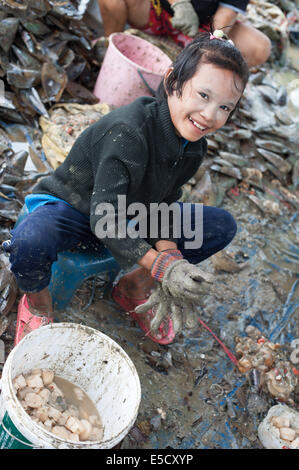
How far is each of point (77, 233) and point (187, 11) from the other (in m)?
2.15

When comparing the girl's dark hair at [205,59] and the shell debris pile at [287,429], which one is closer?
the girl's dark hair at [205,59]

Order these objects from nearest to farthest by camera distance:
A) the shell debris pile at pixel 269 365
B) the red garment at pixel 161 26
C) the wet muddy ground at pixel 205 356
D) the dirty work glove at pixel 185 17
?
the wet muddy ground at pixel 205 356 → the shell debris pile at pixel 269 365 → the dirty work glove at pixel 185 17 → the red garment at pixel 161 26

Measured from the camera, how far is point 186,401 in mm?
1823

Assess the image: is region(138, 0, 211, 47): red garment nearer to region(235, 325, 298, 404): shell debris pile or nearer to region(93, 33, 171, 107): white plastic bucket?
region(93, 33, 171, 107): white plastic bucket

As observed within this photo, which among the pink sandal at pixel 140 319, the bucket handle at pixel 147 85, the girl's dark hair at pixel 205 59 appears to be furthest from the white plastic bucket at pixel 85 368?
the bucket handle at pixel 147 85

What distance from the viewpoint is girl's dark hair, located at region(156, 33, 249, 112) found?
58.5 inches

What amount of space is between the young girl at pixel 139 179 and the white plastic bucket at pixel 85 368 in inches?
6.4

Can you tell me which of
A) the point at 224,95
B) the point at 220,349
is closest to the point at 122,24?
the point at 224,95

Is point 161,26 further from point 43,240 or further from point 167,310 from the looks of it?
point 167,310

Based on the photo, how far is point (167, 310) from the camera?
1548mm

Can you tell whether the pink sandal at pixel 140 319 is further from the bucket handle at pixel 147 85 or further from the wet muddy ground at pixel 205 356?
the bucket handle at pixel 147 85

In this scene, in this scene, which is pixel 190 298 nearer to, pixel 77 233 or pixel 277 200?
pixel 77 233

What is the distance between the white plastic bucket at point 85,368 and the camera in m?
1.22

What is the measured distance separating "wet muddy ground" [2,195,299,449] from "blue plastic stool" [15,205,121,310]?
0.49 ft
